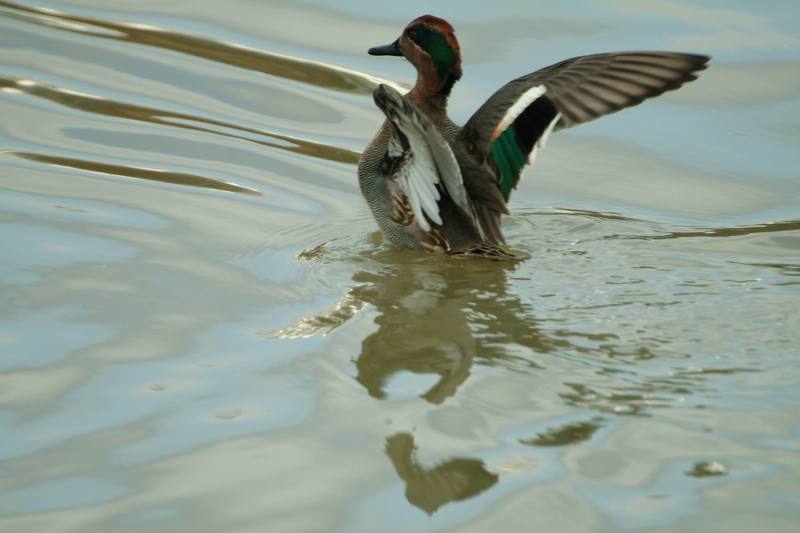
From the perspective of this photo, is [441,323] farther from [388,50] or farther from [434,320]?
[388,50]

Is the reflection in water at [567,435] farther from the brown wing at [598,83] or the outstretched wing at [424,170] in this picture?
the brown wing at [598,83]

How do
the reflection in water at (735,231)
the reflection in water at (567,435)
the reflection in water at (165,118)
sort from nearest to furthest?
the reflection in water at (567,435), the reflection in water at (735,231), the reflection in water at (165,118)

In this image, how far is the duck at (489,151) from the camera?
19.6ft

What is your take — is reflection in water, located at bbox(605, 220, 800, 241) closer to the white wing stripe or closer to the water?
the water

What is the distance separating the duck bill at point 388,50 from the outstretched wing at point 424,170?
44.2 inches

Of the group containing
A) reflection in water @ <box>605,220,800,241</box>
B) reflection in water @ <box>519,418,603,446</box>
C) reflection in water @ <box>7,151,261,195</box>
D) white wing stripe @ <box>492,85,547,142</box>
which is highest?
white wing stripe @ <box>492,85,547,142</box>

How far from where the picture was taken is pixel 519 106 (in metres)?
6.14

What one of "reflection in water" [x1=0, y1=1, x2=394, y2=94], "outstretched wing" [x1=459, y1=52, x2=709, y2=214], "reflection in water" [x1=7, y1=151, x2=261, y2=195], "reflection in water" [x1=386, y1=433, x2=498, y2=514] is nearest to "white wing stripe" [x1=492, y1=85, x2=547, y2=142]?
"outstretched wing" [x1=459, y1=52, x2=709, y2=214]

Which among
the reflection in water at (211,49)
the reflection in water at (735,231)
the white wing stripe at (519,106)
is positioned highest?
the white wing stripe at (519,106)

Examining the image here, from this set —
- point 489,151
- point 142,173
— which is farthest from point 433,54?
point 142,173

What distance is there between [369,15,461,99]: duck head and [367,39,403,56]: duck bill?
16 cm

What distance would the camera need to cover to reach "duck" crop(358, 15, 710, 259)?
597cm

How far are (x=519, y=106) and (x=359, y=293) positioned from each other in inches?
56.1

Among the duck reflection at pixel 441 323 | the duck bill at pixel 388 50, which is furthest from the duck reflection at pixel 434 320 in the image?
the duck bill at pixel 388 50
